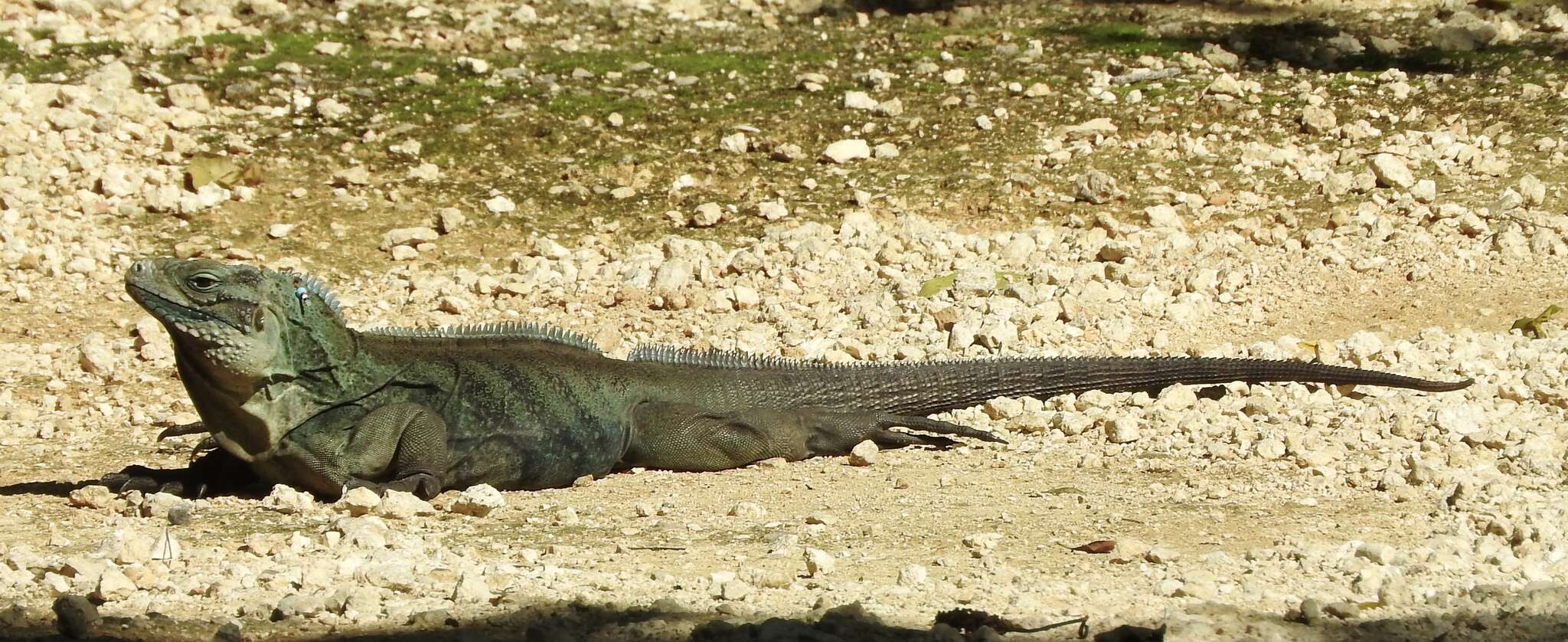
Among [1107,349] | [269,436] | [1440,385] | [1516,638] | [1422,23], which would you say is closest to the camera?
[1516,638]

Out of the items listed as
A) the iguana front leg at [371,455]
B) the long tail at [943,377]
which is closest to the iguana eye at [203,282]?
the iguana front leg at [371,455]

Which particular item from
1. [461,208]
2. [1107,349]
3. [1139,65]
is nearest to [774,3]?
[1139,65]

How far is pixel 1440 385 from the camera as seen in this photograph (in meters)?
6.66

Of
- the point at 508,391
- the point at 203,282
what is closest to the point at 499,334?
the point at 508,391

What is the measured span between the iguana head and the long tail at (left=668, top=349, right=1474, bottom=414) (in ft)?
4.88

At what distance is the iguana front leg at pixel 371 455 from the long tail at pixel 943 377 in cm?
117

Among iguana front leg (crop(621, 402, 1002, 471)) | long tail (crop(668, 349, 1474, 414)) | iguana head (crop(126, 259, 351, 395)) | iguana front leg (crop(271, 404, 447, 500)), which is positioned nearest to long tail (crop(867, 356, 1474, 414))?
long tail (crop(668, 349, 1474, 414))

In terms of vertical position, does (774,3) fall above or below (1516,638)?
below

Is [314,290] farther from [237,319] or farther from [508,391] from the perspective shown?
[508,391]

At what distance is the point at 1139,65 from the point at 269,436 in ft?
23.4

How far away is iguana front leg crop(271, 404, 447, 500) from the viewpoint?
6043 mm

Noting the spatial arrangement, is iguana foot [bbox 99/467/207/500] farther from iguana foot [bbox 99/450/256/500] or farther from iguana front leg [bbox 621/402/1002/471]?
iguana front leg [bbox 621/402/1002/471]

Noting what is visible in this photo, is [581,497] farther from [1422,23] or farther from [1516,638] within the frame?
[1422,23]

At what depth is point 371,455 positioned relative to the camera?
19.9 ft
